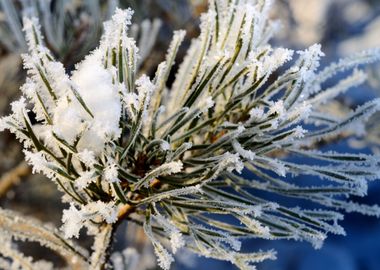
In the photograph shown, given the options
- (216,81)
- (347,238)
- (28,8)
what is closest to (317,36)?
(347,238)

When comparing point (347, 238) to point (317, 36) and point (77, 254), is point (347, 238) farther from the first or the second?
point (77, 254)

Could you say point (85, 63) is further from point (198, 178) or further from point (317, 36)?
point (317, 36)

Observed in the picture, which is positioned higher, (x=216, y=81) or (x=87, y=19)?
(x=87, y=19)

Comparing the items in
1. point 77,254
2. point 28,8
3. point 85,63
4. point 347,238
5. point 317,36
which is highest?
point 317,36

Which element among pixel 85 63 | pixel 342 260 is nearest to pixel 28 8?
pixel 85 63

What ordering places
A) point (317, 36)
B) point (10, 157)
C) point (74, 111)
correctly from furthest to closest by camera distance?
1. point (317, 36)
2. point (10, 157)
3. point (74, 111)

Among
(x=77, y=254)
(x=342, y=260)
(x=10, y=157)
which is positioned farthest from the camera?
(x=342, y=260)

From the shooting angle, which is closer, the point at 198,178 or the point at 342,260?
the point at 198,178
